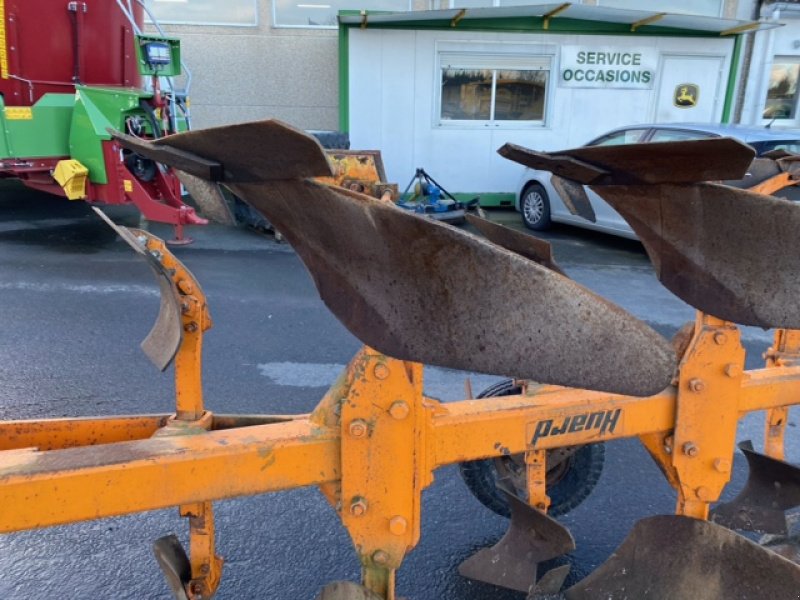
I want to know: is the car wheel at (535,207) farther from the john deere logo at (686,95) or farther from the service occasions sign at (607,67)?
the john deere logo at (686,95)

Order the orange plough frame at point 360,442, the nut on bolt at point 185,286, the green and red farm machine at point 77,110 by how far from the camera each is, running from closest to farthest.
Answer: the orange plough frame at point 360,442 → the nut on bolt at point 185,286 → the green and red farm machine at point 77,110

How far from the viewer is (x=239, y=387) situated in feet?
15.2

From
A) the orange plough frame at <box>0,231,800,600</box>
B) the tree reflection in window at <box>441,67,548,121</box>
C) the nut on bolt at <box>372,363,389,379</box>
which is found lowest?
the orange plough frame at <box>0,231,800,600</box>

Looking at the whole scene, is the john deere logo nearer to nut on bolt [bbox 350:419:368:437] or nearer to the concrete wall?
the concrete wall

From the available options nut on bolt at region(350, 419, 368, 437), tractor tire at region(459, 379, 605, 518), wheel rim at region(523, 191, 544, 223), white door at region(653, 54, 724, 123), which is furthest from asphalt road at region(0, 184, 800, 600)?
white door at region(653, 54, 724, 123)

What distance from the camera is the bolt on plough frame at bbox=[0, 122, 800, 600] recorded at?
1456mm

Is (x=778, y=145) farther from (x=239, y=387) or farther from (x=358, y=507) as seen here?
(x=358, y=507)

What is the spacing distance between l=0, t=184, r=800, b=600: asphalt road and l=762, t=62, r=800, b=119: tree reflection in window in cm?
676

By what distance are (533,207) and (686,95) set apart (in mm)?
3838

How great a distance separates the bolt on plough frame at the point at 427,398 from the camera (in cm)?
146

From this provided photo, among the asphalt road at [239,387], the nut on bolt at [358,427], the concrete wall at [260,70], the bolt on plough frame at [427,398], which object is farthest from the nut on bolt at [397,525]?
the concrete wall at [260,70]

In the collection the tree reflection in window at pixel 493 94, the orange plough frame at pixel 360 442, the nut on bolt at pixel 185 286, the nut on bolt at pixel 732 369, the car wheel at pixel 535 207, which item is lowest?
the car wheel at pixel 535 207

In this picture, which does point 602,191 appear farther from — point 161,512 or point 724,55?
point 724,55

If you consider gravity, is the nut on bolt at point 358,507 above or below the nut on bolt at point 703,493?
above
